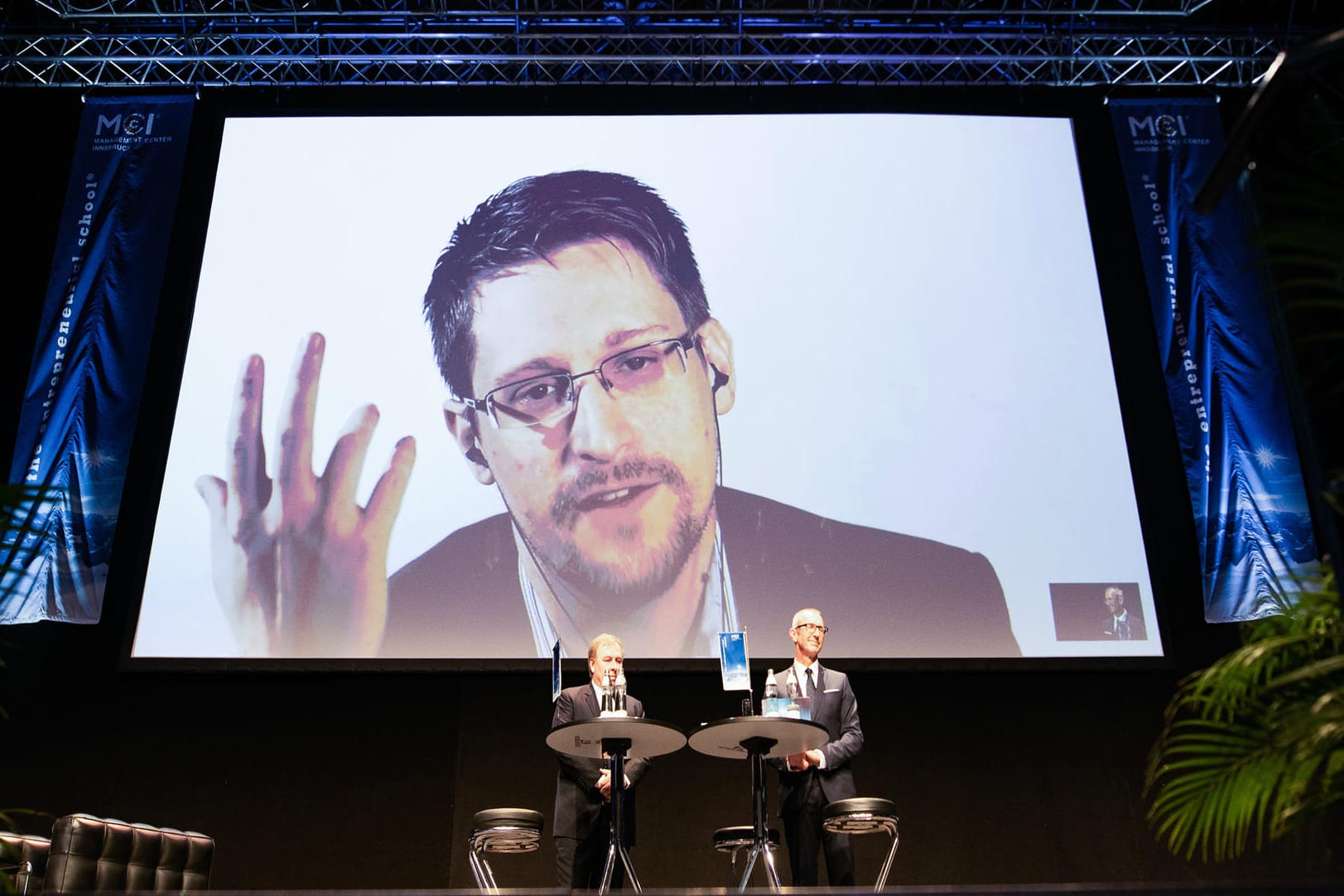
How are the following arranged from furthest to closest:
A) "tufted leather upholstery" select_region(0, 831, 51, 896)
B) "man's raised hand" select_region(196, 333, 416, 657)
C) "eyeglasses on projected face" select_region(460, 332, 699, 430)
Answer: "eyeglasses on projected face" select_region(460, 332, 699, 430) < "man's raised hand" select_region(196, 333, 416, 657) < "tufted leather upholstery" select_region(0, 831, 51, 896)

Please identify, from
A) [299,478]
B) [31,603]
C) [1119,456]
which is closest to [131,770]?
[31,603]

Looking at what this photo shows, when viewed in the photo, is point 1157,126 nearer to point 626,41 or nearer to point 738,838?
point 626,41

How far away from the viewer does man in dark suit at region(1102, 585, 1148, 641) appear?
20.5ft

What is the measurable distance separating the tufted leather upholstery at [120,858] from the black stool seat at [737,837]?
217 cm

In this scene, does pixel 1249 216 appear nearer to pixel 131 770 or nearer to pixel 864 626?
pixel 864 626

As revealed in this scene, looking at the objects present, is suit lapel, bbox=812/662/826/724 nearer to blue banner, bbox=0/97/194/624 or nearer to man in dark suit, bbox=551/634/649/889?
man in dark suit, bbox=551/634/649/889

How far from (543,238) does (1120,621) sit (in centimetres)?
389

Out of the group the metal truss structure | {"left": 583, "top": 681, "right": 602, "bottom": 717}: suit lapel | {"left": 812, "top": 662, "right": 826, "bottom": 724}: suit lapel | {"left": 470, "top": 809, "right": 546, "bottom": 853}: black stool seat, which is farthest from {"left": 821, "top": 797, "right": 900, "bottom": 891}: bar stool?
the metal truss structure

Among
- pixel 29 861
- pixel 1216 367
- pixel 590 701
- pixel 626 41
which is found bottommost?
pixel 29 861

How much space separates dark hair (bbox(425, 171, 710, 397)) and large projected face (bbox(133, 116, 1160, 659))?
0.06 ft

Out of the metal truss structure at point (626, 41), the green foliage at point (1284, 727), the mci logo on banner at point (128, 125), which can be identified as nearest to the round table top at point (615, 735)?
the green foliage at point (1284, 727)

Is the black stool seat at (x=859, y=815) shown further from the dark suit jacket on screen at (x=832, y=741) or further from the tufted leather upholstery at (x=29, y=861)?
the tufted leather upholstery at (x=29, y=861)

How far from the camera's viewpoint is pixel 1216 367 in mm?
6852

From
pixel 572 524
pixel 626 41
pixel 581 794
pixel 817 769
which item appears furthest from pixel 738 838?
pixel 626 41
